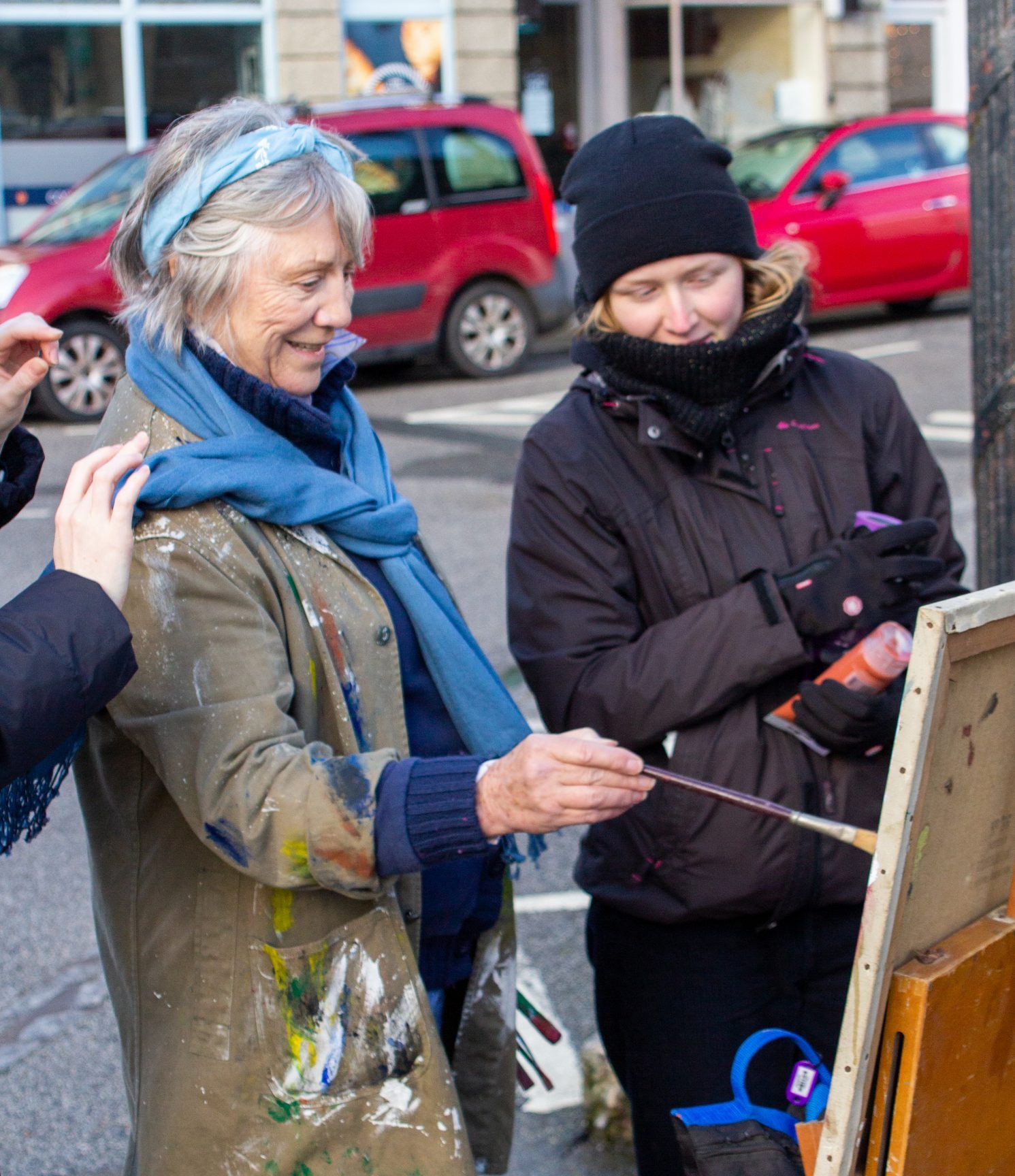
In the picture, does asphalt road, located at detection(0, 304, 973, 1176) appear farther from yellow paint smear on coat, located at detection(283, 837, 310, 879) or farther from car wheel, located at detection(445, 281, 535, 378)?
car wheel, located at detection(445, 281, 535, 378)

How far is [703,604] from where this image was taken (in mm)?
2191

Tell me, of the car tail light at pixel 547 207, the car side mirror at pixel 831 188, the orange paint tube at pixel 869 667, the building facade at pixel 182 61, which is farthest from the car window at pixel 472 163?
the orange paint tube at pixel 869 667

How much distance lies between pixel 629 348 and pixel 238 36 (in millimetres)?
13329

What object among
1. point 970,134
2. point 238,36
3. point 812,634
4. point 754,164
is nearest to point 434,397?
point 754,164

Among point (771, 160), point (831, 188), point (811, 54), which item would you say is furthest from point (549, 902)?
point (811, 54)

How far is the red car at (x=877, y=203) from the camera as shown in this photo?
456 inches

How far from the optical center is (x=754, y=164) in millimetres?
12570

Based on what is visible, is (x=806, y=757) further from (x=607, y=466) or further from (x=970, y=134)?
(x=970, y=134)

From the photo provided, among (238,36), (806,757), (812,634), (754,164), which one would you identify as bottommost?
(806,757)

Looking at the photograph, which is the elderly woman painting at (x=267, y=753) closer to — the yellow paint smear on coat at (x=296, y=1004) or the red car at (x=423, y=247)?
the yellow paint smear on coat at (x=296, y=1004)

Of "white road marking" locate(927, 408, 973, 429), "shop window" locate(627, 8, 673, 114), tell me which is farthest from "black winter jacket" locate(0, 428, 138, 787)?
"shop window" locate(627, 8, 673, 114)

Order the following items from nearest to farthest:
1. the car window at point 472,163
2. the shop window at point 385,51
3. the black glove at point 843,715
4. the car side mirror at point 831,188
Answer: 1. the black glove at point 843,715
2. the car window at point 472,163
3. the car side mirror at point 831,188
4. the shop window at point 385,51

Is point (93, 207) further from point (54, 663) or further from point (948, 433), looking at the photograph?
point (54, 663)

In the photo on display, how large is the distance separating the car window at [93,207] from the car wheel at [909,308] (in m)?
6.51
